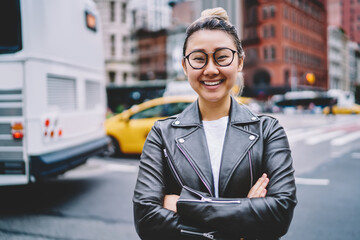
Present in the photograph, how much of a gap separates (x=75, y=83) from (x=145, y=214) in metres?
4.61

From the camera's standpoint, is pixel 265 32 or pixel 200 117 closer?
pixel 200 117

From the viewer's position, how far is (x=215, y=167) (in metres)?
1.71

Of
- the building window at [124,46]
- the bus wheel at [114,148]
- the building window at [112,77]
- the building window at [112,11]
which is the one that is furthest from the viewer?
the building window at [112,77]

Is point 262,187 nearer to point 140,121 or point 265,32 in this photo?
point 140,121

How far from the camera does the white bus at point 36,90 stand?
4.49 meters

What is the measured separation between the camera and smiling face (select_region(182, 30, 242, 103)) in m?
1.68

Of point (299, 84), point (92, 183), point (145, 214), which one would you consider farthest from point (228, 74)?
point (299, 84)

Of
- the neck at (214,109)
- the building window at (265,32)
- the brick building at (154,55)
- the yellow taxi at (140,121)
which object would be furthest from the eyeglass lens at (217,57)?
the building window at (265,32)

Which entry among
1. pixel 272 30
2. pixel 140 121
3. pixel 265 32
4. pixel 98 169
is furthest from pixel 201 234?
pixel 265 32

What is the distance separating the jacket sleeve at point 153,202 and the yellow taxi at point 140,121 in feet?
23.8

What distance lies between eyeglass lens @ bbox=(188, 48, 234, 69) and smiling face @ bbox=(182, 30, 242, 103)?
0.02 m

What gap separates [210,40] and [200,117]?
1.42 feet

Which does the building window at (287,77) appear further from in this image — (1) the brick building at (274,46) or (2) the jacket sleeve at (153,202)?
(2) the jacket sleeve at (153,202)

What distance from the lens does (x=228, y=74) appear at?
5.58 ft
